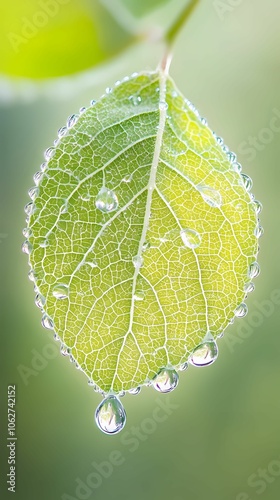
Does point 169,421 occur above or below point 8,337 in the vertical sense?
below

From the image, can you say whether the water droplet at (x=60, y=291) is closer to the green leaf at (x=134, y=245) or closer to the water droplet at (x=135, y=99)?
the green leaf at (x=134, y=245)

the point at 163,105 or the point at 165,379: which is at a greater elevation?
the point at 163,105

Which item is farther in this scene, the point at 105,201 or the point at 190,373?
the point at 190,373

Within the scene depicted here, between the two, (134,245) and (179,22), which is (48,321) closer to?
(134,245)

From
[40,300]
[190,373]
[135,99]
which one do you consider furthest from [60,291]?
[190,373]

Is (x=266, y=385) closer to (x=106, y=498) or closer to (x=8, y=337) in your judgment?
(x=106, y=498)

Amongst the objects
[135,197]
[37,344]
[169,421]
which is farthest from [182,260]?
[169,421]
